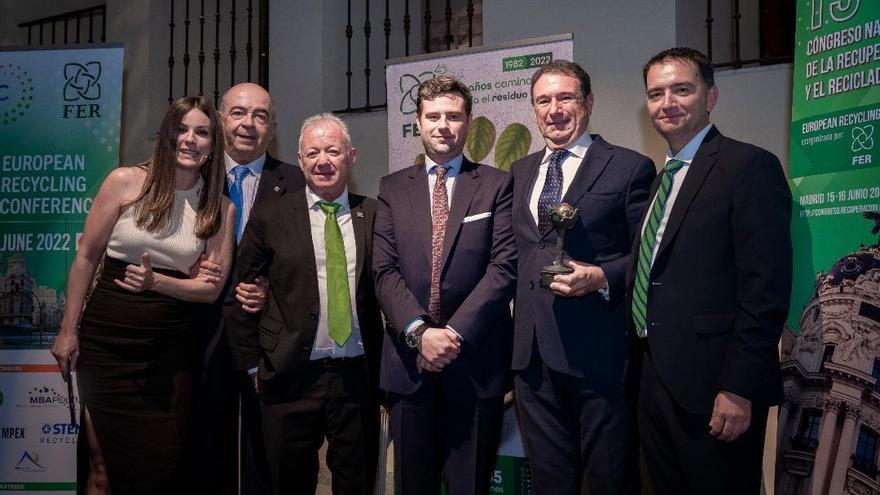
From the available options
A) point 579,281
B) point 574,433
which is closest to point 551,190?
point 579,281

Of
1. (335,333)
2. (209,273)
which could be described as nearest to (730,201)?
(335,333)

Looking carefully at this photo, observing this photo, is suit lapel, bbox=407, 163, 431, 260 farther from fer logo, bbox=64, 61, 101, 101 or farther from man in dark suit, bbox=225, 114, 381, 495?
fer logo, bbox=64, 61, 101, 101

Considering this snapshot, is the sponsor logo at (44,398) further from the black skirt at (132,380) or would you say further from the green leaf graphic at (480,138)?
the green leaf graphic at (480,138)

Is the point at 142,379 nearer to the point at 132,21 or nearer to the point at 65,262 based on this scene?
the point at 65,262

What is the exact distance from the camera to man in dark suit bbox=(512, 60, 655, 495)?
2.26 m

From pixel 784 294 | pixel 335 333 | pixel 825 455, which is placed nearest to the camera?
pixel 784 294

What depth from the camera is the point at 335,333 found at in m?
2.54

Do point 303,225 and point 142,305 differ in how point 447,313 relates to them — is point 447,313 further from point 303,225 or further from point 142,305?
point 142,305

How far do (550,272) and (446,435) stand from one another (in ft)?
2.27

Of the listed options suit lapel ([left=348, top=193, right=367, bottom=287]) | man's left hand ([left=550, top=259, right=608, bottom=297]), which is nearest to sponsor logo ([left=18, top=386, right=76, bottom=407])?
suit lapel ([left=348, top=193, right=367, bottom=287])

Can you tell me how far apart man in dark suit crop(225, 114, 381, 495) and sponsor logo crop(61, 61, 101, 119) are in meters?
1.83

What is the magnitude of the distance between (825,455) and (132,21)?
21.9ft

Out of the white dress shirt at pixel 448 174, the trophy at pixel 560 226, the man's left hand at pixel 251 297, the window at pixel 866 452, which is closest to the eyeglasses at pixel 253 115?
the man's left hand at pixel 251 297

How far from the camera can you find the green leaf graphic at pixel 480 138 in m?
3.95
